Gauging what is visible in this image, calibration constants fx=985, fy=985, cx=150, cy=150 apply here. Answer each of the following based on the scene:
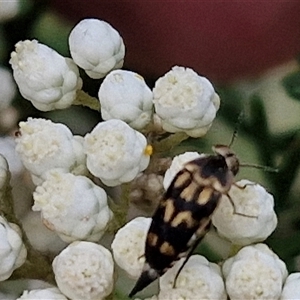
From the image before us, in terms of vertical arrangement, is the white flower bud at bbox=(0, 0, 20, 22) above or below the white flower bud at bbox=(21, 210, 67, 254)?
above

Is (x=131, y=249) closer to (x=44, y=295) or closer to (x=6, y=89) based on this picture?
(x=44, y=295)

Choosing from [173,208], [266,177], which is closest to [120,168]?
[173,208]

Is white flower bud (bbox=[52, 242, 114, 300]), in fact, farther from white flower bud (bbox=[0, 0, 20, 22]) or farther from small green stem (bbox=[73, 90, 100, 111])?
white flower bud (bbox=[0, 0, 20, 22])

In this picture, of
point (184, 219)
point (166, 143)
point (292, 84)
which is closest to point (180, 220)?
point (184, 219)

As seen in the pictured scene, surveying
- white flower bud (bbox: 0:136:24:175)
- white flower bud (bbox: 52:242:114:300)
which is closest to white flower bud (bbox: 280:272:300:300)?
white flower bud (bbox: 52:242:114:300)

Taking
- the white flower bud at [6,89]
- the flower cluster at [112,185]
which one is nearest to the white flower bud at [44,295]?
the flower cluster at [112,185]

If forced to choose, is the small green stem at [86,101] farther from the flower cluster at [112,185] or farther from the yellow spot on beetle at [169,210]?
the yellow spot on beetle at [169,210]

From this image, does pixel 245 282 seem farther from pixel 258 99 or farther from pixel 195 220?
pixel 258 99
